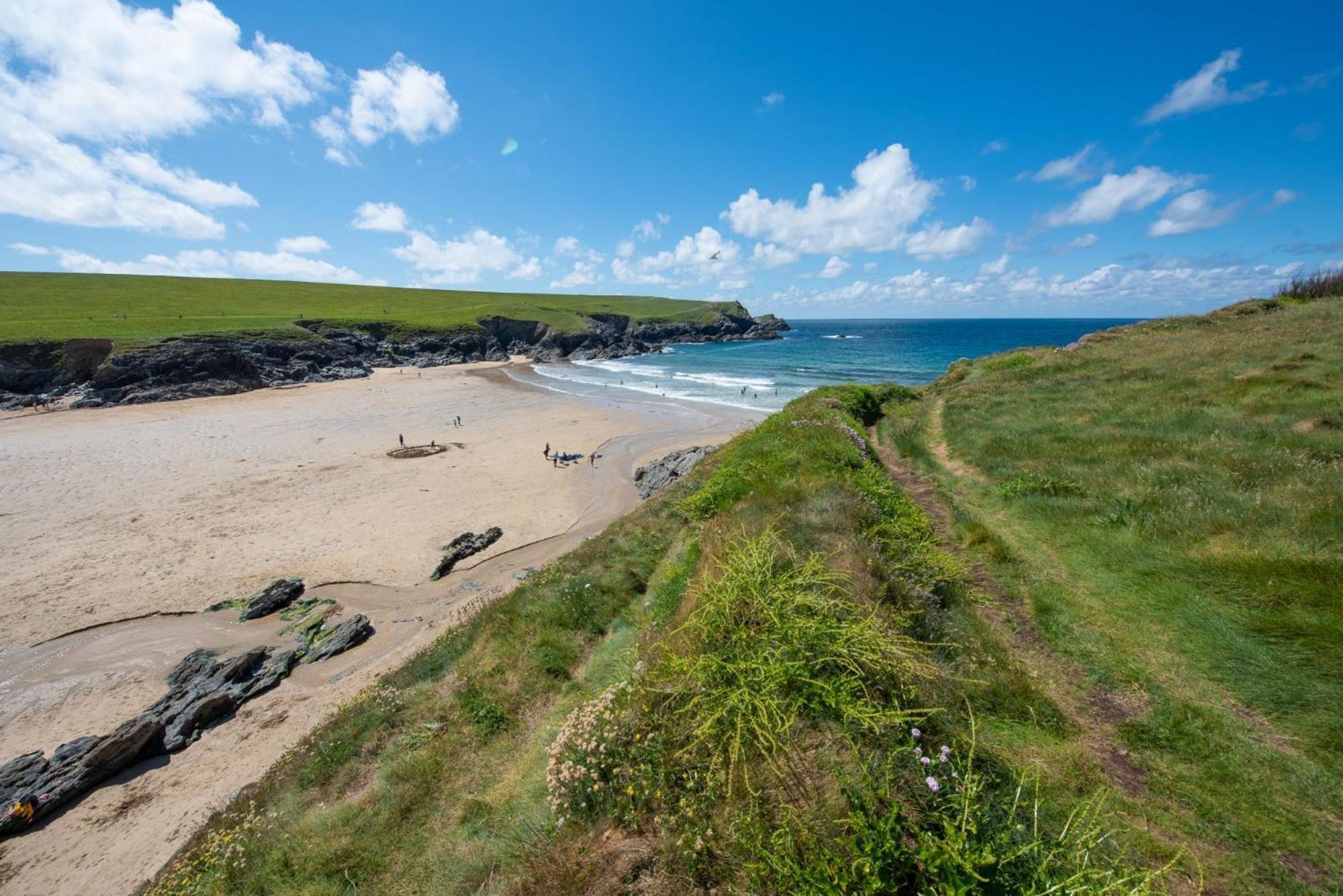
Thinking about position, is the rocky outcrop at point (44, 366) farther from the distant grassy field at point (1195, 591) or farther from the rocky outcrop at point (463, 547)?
the distant grassy field at point (1195, 591)

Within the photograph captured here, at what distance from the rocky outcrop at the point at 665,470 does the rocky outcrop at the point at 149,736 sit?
17228 mm

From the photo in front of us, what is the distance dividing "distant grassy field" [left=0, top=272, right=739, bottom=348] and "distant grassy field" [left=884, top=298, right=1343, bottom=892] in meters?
98.9

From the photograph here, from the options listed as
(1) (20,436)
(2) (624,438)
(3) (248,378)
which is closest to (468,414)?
(2) (624,438)

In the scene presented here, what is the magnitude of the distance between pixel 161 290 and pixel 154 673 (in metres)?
174

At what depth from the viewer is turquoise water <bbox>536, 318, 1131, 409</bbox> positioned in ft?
218

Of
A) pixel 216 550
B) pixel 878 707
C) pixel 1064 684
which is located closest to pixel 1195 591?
pixel 1064 684

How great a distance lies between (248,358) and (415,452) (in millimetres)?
56611

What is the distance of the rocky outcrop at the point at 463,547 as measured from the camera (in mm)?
20094

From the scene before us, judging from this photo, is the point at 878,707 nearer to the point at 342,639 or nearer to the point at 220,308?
the point at 342,639

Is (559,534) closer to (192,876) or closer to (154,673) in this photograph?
(154,673)

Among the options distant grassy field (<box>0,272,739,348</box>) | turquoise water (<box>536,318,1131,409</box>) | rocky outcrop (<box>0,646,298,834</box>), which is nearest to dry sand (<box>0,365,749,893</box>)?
rocky outcrop (<box>0,646,298,834</box>)

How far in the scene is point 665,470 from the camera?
29.3 metres

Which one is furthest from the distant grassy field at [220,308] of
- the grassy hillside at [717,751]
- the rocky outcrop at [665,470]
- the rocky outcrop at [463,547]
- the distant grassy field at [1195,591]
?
the distant grassy field at [1195,591]

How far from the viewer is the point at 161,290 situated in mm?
131500
